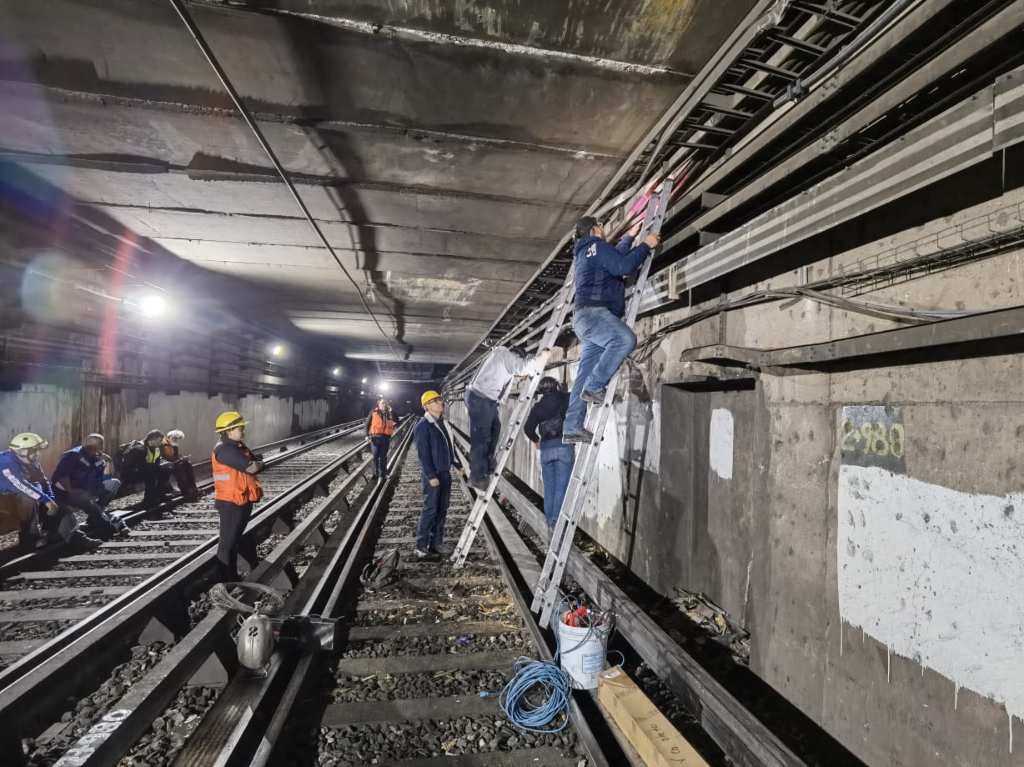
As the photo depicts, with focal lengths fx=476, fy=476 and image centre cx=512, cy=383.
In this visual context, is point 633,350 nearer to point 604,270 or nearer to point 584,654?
point 604,270

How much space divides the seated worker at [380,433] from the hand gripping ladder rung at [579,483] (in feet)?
25.4

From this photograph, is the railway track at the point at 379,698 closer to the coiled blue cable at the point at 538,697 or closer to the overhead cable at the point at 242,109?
the coiled blue cable at the point at 538,697

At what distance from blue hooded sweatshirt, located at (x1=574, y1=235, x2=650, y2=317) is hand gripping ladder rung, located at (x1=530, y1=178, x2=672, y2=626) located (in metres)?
0.20

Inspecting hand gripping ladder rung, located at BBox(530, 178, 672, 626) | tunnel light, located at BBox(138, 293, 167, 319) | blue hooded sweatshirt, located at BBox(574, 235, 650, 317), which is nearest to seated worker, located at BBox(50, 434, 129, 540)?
tunnel light, located at BBox(138, 293, 167, 319)

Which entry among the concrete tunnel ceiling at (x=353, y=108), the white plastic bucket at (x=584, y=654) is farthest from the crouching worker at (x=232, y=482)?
the white plastic bucket at (x=584, y=654)

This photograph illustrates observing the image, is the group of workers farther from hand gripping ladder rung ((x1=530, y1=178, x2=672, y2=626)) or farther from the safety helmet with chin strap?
hand gripping ladder rung ((x1=530, y1=178, x2=672, y2=626))

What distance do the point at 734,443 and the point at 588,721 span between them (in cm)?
229

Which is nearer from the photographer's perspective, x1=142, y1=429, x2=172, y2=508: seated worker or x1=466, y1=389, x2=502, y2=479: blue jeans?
x1=466, y1=389, x2=502, y2=479: blue jeans

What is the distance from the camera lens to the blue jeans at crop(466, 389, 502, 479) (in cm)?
717

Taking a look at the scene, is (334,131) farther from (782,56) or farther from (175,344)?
(175,344)

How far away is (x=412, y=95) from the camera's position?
380 centimetres

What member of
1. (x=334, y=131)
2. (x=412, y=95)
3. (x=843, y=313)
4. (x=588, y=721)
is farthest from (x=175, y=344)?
(x=843, y=313)

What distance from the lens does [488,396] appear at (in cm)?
698

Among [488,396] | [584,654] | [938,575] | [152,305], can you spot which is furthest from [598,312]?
[152,305]
